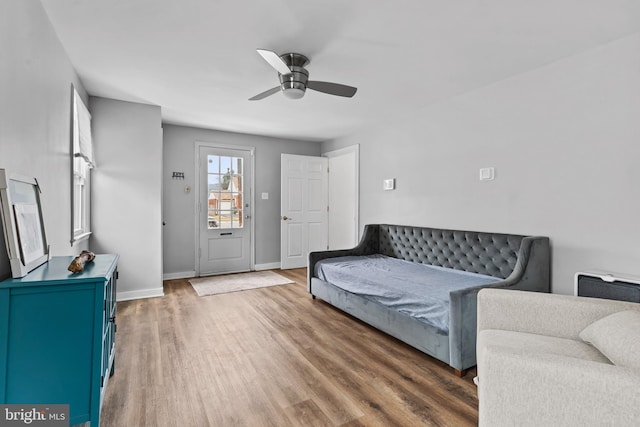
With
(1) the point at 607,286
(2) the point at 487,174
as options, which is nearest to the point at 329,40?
(2) the point at 487,174

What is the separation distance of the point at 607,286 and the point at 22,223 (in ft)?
11.9

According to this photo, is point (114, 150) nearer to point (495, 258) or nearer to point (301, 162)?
point (301, 162)

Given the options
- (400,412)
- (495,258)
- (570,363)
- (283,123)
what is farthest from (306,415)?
(283,123)

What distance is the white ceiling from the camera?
2.03m

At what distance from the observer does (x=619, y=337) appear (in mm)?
1273

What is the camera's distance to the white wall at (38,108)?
1.57 m

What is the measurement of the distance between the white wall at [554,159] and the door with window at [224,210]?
299cm

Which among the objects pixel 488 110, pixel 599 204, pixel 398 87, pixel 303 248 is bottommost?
pixel 303 248

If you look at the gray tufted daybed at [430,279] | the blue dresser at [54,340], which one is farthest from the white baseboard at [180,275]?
the blue dresser at [54,340]

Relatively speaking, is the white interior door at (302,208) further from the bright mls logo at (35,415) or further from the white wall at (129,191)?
the bright mls logo at (35,415)

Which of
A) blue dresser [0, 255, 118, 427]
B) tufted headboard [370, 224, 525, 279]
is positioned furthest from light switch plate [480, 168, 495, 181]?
blue dresser [0, 255, 118, 427]

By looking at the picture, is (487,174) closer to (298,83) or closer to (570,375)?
(298,83)

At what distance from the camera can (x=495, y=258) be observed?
3.14 m

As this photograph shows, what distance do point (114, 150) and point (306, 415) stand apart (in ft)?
A: 11.8
